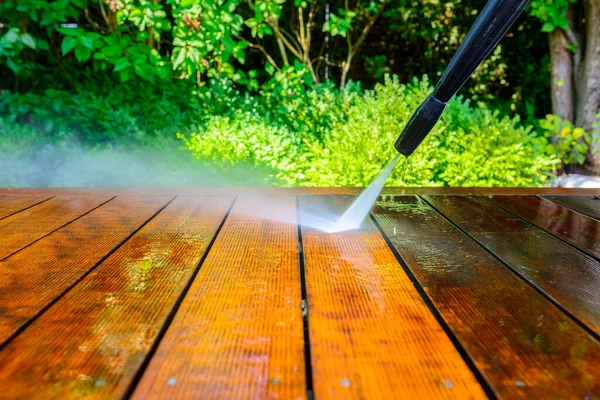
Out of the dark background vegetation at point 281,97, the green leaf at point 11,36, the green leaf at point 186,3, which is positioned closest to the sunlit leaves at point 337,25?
the dark background vegetation at point 281,97

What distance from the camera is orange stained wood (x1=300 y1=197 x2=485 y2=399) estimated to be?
63cm

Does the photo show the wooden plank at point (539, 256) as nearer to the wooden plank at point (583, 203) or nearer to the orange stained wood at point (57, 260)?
the wooden plank at point (583, 203)

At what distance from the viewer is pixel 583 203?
1685mm

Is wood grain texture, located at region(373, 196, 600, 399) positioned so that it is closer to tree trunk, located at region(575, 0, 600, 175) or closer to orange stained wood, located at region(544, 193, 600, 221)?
orange stained wood, located at region(544, 193, 600, 221)

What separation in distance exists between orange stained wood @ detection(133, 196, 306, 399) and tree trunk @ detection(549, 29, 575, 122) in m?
3.80

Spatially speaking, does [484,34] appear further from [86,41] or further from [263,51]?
[263,51]

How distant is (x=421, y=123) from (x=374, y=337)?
0.57 metres

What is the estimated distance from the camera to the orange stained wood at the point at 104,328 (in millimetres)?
632

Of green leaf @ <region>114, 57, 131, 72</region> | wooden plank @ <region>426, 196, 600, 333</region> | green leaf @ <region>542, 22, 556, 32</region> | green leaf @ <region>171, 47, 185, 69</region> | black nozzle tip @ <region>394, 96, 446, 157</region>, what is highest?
green leaf @ <region>542, 22, 556, 32</region>

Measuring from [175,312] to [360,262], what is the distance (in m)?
0.42

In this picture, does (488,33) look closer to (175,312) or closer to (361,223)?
(361,223)

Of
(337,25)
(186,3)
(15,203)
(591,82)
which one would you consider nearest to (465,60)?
(15,203)

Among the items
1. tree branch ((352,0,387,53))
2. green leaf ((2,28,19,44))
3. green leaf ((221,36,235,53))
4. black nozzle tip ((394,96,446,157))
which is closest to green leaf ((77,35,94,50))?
green leaf ((2,28,19,44))

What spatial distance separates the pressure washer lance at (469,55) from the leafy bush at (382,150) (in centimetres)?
158
